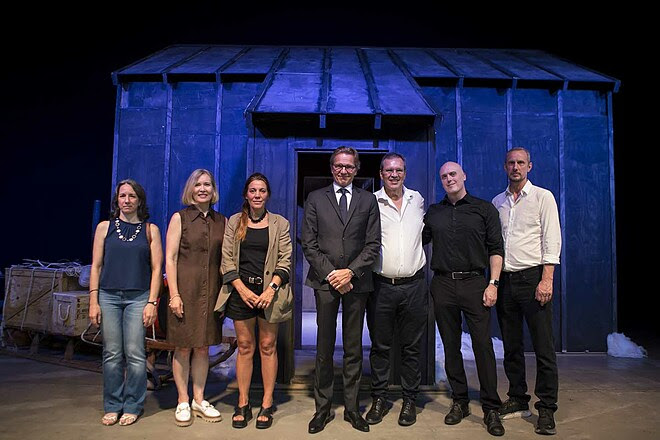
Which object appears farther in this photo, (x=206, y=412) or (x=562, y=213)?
(x=562, y=213)

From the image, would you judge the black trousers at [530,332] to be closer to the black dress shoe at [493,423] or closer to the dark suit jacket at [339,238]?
the black dress shoe at [493,423]

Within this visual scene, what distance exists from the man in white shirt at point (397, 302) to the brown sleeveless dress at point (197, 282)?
123cm

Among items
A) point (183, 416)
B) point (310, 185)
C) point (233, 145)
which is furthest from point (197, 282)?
point (310, 185)

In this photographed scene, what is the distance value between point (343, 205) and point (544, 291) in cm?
162

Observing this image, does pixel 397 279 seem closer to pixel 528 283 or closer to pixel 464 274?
pixel 464 274

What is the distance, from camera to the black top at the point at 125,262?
10.2 ft

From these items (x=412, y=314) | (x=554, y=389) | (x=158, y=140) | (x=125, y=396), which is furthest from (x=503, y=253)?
(x=158, y=140)

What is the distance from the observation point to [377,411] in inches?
126

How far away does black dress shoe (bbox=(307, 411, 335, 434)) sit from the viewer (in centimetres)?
302

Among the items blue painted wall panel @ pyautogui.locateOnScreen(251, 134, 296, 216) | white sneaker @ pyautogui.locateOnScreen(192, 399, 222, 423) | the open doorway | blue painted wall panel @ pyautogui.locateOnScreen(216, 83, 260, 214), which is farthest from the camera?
blue painted wall panel @ pyautogui.locateOnScreen(216, 83, 260, 214)

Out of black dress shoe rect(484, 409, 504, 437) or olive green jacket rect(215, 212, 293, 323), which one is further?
olive green jacket rect(215, 212, 293, 323)

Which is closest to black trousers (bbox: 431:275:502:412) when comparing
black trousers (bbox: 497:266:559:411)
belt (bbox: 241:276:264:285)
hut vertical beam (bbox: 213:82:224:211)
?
black trousers (bbox: 497:266:559:411)

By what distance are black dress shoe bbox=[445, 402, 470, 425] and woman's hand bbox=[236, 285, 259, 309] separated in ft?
5.72

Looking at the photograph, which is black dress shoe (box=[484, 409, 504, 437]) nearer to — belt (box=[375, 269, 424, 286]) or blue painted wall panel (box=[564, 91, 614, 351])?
belt (box=[375, 269, 424, 286])
